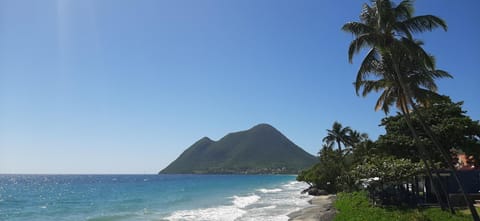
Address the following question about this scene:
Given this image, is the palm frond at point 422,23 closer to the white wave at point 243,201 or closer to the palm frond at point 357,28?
the palm frond at point 357,28

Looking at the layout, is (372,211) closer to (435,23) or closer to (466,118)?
(466,118)

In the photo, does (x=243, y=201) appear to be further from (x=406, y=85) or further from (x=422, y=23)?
(x=422, y=23)

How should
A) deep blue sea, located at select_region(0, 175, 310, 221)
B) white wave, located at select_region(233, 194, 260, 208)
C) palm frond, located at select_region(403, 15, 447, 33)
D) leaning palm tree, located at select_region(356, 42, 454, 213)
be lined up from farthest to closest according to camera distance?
white wave, located at select_region(233, 194, 260, 208), deep blue sea, located at select_region(0, 175, 310, 221), leaning palm tree, located at select_region(356, 42, 454, 213), palm frond, located at select_region(403, 15, 447, 33)

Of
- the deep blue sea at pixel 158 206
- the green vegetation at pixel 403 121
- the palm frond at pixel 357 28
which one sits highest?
the palm frond at pixel 357 28

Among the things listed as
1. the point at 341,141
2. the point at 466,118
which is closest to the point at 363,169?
the point at 466,118

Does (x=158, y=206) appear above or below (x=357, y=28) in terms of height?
below

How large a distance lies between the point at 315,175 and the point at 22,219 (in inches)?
1450

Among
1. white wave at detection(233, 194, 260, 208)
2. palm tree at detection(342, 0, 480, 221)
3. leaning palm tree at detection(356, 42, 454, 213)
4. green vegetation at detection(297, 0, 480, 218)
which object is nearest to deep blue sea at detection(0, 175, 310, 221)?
white wave at detection(233, 194, 260, 208)

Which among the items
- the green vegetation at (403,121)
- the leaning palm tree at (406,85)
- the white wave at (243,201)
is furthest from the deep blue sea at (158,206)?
the leaning palm tree at (406,85)

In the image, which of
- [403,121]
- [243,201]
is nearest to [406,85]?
[403,121]

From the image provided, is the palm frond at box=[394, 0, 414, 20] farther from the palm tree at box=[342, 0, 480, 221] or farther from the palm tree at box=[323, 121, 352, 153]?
the palm tree at box=[323, 121, 352, 153]

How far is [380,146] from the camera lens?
27859 millimetres

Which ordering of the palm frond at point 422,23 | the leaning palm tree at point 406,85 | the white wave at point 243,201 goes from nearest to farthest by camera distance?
the palm frond at point 422,23, the leaning palm tree at point 406,85, the white wave at point 243,201

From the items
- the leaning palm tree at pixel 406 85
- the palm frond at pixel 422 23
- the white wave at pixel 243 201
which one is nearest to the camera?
the palm frond at pixel 422 23
